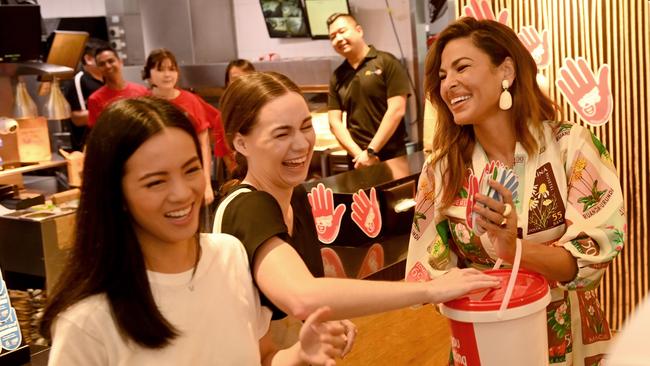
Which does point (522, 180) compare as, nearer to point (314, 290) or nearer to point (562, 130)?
point (562, 130)

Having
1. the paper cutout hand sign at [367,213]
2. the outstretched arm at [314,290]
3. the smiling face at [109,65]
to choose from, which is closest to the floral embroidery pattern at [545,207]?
the outstretched arm at [314,290]

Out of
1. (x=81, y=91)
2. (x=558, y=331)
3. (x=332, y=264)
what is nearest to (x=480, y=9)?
(x=332, y=264)

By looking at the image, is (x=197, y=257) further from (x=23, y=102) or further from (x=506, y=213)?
(x=23, y=102)

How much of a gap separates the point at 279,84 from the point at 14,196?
4.51 metres

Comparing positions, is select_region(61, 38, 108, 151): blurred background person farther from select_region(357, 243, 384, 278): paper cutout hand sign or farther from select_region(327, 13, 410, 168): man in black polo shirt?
select_region(357, 243, 384, 278): paper cutout hand sign

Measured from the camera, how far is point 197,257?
1.69 metres

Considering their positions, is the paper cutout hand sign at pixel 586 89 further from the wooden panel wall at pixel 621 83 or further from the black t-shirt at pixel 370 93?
the black t-shirt at pixel 370 93

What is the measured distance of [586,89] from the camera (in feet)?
15.0

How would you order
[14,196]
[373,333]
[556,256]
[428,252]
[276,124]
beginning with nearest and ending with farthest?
[276,124]
[556,256]
[428,252]
[373,333]
[14,196]

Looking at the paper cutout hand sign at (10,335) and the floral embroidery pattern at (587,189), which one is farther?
the paper cutout hand sign at (10,335)

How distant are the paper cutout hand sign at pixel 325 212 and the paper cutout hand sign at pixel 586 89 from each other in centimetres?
136

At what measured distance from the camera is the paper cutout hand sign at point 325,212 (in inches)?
183

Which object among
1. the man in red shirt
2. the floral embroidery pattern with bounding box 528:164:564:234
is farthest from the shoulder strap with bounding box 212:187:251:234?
the man in red shirt

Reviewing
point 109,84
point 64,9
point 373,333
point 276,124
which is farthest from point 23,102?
point 276,124
